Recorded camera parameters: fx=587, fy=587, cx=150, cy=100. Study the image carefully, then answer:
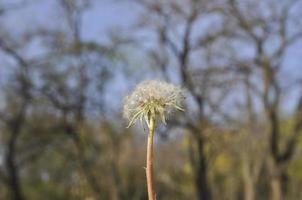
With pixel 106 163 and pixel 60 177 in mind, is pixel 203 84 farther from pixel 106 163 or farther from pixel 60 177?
pixel 60 177

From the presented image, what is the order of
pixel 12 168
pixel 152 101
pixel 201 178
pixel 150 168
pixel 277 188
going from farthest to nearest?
pixel 12 168
pixel 201 178
pixel 277 188
pixel 152 101
pixel 150 168

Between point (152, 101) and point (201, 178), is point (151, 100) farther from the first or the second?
point (201, 178)

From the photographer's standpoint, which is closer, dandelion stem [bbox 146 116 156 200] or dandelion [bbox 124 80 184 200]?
dandelion stem [bbox 146 116 156 200]

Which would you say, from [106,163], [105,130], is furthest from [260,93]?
[106,163]

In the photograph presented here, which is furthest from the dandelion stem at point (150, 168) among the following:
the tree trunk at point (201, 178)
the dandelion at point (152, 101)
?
the tree trunk at point (201, 178)

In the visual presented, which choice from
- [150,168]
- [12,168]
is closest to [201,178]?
[12,168]

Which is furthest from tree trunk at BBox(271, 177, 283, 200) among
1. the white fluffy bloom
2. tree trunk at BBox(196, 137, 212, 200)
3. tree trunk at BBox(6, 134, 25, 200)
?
the white fluffy bloom

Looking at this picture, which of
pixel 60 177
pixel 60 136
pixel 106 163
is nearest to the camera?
pixel 60 136

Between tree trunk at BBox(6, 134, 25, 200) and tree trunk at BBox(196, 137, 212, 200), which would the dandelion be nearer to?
tree trunk at BBox(196, 137, 212, 200)
